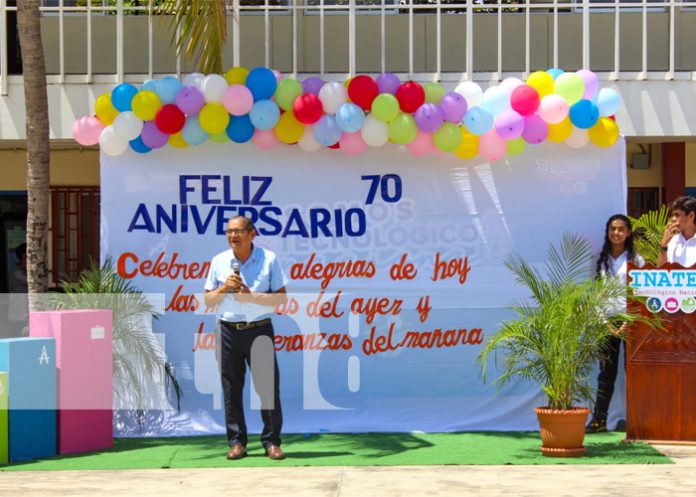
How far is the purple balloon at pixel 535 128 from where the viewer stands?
9.46 metres

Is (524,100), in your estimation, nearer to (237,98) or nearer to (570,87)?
(570,87)

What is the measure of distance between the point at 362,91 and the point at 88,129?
7.54 ft

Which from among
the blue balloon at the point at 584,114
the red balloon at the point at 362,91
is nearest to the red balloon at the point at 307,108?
the red balloon at the point at 362,91

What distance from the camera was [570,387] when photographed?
333 inches

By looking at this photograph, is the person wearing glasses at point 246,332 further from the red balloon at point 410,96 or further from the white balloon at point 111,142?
the red balloon at point 410,96

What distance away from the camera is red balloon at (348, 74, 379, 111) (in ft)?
30.7

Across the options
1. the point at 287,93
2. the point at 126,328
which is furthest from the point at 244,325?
the point at 287,93

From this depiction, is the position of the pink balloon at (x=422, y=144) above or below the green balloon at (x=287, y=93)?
below

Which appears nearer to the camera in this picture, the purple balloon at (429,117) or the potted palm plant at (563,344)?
the potted palm plant at (563,344)

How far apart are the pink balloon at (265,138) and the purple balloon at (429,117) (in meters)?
1.21

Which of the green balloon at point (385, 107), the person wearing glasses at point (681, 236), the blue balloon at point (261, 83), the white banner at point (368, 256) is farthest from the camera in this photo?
the white banner at point (368, 256)

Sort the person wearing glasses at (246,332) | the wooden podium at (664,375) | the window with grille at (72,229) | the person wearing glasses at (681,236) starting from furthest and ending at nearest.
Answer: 1. the window with grille at (72,229)
2. the person wearing glasses at (681,236)
3. the wooden podium at (664,375)
4. the person wearing glasses at (246,332)

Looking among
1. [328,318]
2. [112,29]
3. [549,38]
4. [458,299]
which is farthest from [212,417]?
[549,38]

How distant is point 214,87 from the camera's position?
939cm
